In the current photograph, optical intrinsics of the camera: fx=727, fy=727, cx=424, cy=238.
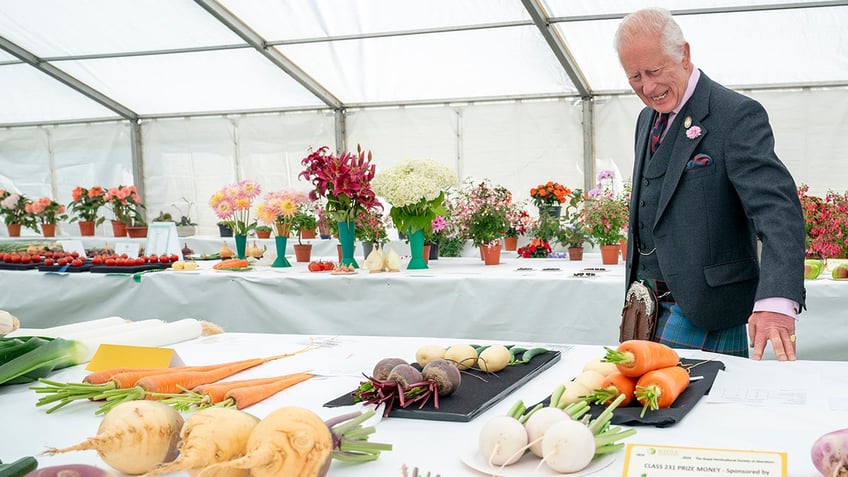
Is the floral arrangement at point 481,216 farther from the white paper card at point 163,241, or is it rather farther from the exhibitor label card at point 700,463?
the exhibitor label card at point 700,463

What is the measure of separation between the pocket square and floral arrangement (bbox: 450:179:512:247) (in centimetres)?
229

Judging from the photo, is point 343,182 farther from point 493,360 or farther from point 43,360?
point 493,360

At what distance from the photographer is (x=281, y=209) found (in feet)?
14.1

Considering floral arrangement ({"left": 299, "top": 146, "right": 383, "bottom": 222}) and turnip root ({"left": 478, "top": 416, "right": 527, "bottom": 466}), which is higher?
floral arrangement ({"left": 299, "top": 146, "right": 383, "bottom": 222})

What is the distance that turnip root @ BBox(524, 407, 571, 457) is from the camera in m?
0.97

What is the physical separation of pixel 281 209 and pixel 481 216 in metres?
1.19

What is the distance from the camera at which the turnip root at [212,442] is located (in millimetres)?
888

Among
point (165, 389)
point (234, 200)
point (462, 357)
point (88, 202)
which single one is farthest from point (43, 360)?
point (88, 202)

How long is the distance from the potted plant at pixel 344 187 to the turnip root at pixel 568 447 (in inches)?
112

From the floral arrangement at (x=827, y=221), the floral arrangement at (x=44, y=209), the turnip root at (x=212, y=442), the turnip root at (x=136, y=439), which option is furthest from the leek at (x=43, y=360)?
the floral arrangement at (x=44, y=209)

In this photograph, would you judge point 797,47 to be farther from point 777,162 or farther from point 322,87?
point 777,162

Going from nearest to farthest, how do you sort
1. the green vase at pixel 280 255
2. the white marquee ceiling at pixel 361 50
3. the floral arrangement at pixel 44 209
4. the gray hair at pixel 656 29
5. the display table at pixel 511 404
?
1. the display table at pixel 511 404
2. the gray hair at pixel 656 29
3. the green vase at pixel 280 255
4. the white marquee ceiling at pixel 361 50
5. the floral arrangement at pixel 44 209

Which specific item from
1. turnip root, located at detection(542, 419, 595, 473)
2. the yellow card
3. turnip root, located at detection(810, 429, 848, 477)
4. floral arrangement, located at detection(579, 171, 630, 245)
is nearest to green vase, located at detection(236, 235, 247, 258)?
floral arrangement, located at detection(579, 171, 630, 245)

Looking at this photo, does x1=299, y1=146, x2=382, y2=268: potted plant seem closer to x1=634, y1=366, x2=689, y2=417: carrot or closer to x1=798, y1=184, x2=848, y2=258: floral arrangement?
x1=798, y1=184, x2=848, y2=258: floral arrangement
